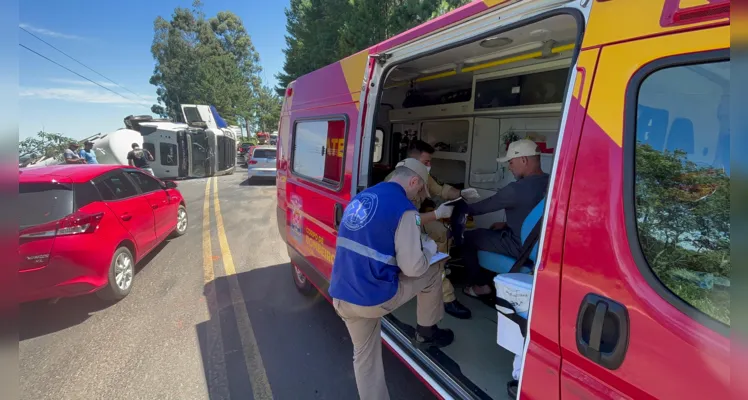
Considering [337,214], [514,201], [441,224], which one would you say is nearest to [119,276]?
[337,214]

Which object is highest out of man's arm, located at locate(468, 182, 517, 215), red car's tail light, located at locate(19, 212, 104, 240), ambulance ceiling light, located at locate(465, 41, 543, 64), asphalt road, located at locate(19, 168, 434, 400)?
ambulance ceiling light, located at locate(465, 41, 543, 64)

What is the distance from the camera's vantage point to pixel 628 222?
3.55 feet

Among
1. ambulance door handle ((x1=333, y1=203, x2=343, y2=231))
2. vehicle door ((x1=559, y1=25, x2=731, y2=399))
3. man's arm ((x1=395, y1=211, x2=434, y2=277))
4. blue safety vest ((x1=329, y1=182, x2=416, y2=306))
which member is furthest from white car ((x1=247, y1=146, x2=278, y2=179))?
vehicle door ((x1=559, y1=25, x2=731, y2=399))

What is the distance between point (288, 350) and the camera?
10.4 feet

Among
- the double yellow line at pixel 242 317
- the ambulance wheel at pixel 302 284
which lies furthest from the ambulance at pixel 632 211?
the ambulance wheel at pixel 302 284

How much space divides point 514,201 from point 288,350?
2386mm

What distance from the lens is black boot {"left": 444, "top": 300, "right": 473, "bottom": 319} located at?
2.94m

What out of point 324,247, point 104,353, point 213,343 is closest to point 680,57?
point 324,247

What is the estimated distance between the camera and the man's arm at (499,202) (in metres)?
2.70

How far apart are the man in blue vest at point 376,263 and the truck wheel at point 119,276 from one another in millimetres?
3362

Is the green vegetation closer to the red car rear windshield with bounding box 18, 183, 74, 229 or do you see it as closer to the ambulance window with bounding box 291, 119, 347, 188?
the ambulance window with bounding box 291, 119, 347, 188

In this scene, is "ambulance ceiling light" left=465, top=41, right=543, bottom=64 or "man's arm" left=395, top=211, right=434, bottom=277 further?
"ambulance ceiling light" left=465, top=41, right=543, bottom=64

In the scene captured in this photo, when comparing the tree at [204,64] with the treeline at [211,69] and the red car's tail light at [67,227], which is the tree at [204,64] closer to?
the treeline at [211,69]

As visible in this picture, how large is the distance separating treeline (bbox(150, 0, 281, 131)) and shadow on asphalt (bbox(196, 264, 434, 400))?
129 ft
